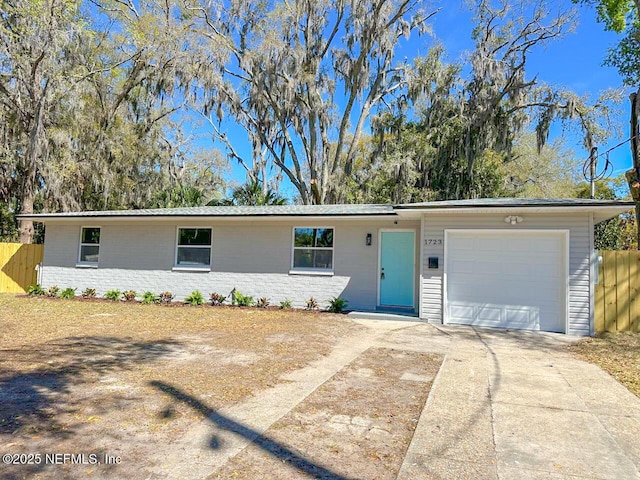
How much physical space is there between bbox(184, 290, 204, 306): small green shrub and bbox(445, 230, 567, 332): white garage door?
6788mm

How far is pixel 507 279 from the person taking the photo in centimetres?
855

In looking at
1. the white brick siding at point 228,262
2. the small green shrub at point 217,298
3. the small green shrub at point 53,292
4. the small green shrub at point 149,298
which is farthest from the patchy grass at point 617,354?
the small green shrub at point 53,292

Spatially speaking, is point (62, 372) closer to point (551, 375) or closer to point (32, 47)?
point (551, 375)

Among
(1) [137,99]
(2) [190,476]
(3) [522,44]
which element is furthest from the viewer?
(1) [137,99]

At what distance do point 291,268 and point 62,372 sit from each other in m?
6.93

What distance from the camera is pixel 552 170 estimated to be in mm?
22844

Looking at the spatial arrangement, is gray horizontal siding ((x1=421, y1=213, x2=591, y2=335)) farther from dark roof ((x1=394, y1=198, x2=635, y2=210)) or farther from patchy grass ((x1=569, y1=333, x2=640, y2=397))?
patchy grass ((x1=569, y1=333, x2=640, y2=397))

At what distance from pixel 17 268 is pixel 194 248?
23.5 feet

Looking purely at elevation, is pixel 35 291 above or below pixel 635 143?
below

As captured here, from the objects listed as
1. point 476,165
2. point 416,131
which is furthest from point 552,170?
point 416,131

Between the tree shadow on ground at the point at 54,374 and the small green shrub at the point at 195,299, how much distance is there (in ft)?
15.4

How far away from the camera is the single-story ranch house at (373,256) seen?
8.20m

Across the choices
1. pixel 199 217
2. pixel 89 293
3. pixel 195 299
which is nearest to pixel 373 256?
pixel 199 217

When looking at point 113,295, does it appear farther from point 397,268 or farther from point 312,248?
point 397,268
